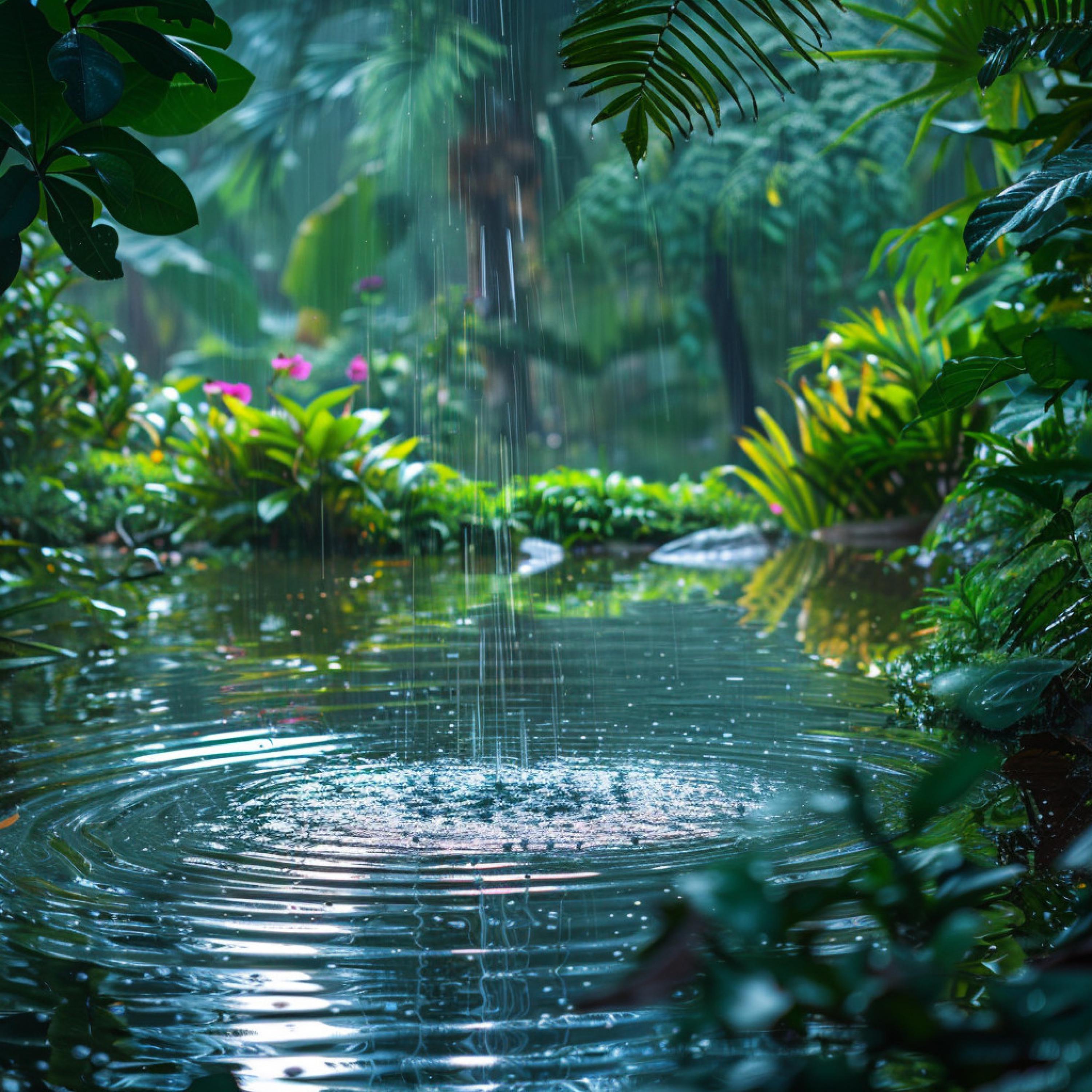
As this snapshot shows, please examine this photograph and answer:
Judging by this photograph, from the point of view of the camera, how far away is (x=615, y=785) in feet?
8.91

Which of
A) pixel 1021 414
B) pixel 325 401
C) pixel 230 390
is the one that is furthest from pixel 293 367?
pixel 1021 414

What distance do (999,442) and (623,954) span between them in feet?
7.98

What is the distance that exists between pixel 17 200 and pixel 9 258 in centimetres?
17

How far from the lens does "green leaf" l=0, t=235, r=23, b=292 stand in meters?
2.06

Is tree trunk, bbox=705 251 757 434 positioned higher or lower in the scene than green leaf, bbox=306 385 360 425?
higher

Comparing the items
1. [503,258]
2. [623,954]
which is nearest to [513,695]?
[623,954]

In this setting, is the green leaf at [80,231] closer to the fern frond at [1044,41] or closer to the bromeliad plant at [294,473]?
the fern frond at [1044,41]

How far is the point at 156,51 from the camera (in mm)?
1928

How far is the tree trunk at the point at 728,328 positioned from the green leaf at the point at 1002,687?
14.7 meters

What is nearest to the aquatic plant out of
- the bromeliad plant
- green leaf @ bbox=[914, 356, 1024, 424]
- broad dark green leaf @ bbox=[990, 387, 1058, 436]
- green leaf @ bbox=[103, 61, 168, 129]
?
the bromeliad plant

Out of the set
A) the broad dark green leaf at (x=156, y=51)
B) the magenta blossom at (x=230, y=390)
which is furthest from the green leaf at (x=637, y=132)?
the magenta blossom at (x=230, y=390)

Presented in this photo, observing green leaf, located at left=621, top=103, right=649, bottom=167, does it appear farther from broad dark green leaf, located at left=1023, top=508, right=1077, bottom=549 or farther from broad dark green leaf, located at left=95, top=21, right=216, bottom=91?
broad dark green leaf, located at left=1023, top=508, right=1077, bottom=549

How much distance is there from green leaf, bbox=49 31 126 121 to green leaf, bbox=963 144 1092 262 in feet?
4.52

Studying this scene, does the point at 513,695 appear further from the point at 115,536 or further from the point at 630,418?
the point at 630,418
